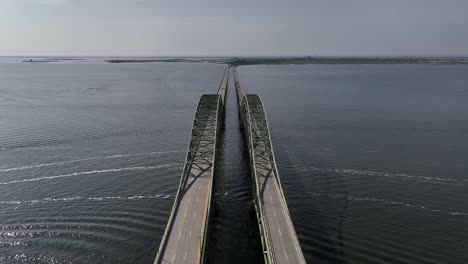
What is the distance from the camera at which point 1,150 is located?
3740 inches

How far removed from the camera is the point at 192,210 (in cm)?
5762

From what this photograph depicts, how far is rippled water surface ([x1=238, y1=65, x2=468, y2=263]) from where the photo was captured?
54.1m

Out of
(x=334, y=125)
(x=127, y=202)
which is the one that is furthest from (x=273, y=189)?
(x=334, y=125)

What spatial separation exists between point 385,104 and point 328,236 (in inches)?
4935

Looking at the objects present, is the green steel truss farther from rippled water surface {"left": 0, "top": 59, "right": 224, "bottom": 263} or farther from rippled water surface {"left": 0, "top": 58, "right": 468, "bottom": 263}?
rippled water surface {"left": 0, "top": 59, "right": 224, "bottom": 263}

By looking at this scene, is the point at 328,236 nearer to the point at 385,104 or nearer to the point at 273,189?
the point at 273,189

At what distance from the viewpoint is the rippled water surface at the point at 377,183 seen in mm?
54125

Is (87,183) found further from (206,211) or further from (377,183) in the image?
(377,183)

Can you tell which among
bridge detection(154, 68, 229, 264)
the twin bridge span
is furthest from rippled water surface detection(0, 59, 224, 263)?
the twin bridge span

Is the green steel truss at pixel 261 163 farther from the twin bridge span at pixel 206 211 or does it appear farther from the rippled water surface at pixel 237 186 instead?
the rippled water surface at pixel 237 186

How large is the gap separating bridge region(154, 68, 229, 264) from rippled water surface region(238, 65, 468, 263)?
16.4m

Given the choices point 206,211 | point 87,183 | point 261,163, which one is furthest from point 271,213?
point 87,183

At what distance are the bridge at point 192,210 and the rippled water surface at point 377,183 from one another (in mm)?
16381

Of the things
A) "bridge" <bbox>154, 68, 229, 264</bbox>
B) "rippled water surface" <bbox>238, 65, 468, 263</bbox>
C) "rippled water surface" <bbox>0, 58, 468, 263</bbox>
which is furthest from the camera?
"rippled water surface" <bbox>238, 65, 468, 263</bbox>
